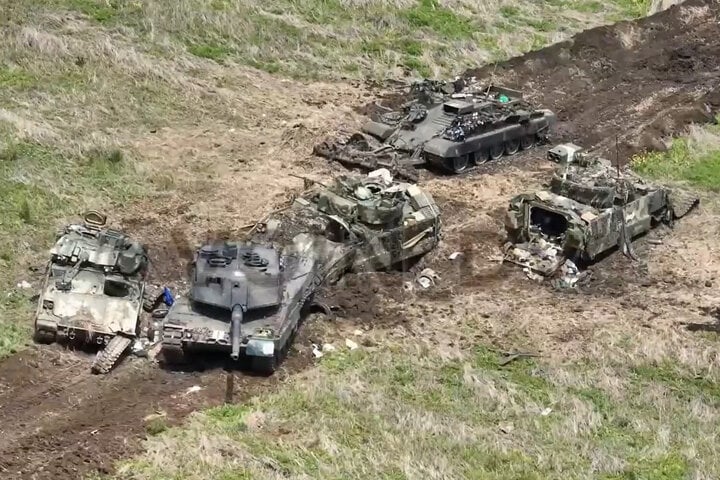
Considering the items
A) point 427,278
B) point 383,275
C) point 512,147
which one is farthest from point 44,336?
point 512,147

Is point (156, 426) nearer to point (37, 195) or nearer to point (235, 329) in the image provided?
point (235, 329)

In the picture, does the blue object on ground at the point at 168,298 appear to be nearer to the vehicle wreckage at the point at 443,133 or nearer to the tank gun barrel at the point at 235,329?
the tank gun barrel at the point at 235,329

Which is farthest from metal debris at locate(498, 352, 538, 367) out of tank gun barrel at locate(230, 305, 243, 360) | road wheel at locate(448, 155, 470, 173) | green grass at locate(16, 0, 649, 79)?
green grass at locate(16, 0, 649, 79)

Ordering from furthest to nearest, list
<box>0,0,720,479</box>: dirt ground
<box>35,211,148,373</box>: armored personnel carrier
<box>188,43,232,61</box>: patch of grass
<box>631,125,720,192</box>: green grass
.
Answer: <box>188,43,232,61</box>: patch of grass → <box>631,125,720,192</box>: green grass → <box>35,211,148,373</box>: armored personnel carrier → <box>0,0,720,479</box>: dirt ground

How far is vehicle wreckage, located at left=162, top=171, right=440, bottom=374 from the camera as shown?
15.9 meters

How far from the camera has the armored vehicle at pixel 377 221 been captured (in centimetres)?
1962

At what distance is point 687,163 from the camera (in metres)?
27.3

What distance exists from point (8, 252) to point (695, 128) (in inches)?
808

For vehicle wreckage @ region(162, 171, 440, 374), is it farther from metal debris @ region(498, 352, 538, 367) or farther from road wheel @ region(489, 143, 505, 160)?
road wheel @ region(489, 143, 505, 160)

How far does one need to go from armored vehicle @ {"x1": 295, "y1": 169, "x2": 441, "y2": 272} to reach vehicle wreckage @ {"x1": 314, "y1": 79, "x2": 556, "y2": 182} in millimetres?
4160

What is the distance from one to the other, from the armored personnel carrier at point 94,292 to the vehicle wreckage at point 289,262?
2.88 feet

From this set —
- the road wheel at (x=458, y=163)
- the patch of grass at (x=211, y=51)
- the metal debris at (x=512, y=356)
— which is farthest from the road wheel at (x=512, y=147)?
the metal debris at (x=512, y=356)

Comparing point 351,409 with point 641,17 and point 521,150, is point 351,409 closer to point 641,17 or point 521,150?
point 521,150

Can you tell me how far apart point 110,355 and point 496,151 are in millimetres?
14448
